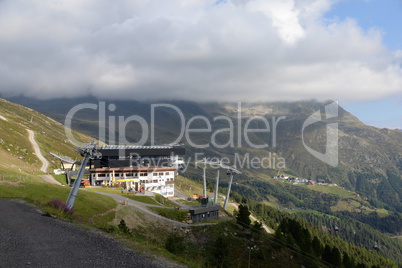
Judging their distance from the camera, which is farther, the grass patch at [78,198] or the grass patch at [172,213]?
the grass patch at [172,213]

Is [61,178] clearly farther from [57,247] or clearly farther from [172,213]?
[57,247]

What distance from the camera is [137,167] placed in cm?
13288

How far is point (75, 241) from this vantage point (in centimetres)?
2659

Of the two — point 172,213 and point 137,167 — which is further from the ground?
point 137,167

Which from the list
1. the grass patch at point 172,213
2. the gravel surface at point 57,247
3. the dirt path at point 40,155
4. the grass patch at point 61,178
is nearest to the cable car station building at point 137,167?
the grass patch at point 61,178

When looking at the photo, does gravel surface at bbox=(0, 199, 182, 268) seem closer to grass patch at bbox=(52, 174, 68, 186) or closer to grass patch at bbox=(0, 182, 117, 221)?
grass patch at bbox=(0, 182, 117, 221)

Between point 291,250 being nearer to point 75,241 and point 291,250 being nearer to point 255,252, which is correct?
point 255,252

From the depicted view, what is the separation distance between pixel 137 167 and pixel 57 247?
359ft

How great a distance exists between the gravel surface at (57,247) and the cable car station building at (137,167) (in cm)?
9040

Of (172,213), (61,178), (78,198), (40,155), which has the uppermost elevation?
(40,155)

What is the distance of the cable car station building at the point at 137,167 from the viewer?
419ft

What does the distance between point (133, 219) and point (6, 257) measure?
5055 cm

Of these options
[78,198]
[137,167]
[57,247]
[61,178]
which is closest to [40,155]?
[61,178]

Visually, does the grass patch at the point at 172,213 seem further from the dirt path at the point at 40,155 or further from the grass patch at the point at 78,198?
the dirt path at the point at 40,155
